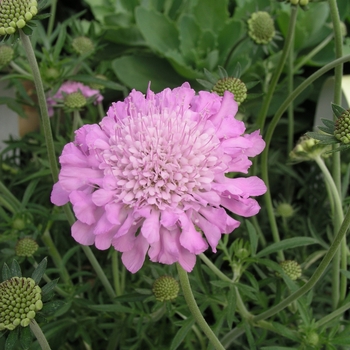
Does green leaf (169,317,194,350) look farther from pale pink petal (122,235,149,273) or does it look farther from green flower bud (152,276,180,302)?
pale pink petal (122,235,149,273)

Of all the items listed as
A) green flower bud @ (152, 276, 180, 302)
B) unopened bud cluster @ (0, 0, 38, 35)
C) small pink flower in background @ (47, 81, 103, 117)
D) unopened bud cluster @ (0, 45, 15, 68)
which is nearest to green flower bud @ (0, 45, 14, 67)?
unopened bud cluster @ (0, 45, 15, 68)

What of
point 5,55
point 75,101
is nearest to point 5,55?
point 5,55

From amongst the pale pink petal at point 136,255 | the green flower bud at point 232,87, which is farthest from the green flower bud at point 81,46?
the pale pink petal at point 136,255

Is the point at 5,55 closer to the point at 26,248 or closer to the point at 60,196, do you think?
the point at 26,248

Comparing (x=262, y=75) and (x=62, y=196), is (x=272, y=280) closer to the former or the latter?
(x=62, y=196)

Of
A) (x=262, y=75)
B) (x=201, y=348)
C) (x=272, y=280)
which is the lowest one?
(x=201, y=348)

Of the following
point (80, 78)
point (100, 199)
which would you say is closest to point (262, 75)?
point (80, 78)
